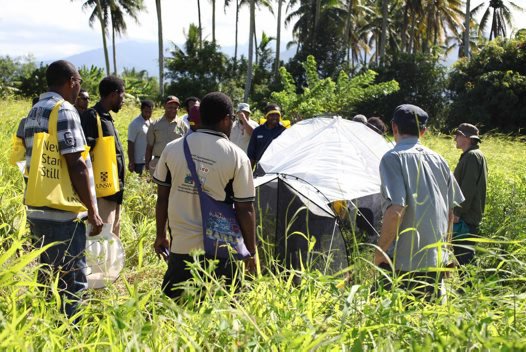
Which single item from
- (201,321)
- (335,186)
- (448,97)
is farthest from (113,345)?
(448,97)

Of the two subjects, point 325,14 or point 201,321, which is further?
point 325,14

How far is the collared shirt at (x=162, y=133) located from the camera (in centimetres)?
686

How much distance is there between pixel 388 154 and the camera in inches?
121

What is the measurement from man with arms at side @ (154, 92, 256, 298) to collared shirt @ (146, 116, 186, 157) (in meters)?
3.85

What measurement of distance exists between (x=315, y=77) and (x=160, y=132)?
15582 millimetres

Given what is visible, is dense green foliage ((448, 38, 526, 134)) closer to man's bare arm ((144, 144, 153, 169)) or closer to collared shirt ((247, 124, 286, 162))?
collared shirt ((247, 124, 286, 162))

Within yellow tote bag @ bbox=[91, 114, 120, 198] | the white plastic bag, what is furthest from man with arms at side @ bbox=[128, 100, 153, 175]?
the white plastic bag

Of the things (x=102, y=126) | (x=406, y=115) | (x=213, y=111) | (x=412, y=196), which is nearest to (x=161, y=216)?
(x=213, y=111)

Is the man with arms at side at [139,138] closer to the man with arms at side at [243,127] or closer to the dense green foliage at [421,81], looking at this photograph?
the man with arms at side at [243,127]

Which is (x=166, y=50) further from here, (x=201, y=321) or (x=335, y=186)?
(x=201, y=321)

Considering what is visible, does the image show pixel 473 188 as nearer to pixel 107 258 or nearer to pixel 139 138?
pixel 107 258

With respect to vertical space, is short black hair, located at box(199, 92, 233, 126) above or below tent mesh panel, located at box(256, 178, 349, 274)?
above

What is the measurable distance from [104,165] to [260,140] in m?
3.19

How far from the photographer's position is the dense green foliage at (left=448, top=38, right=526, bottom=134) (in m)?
21.2
